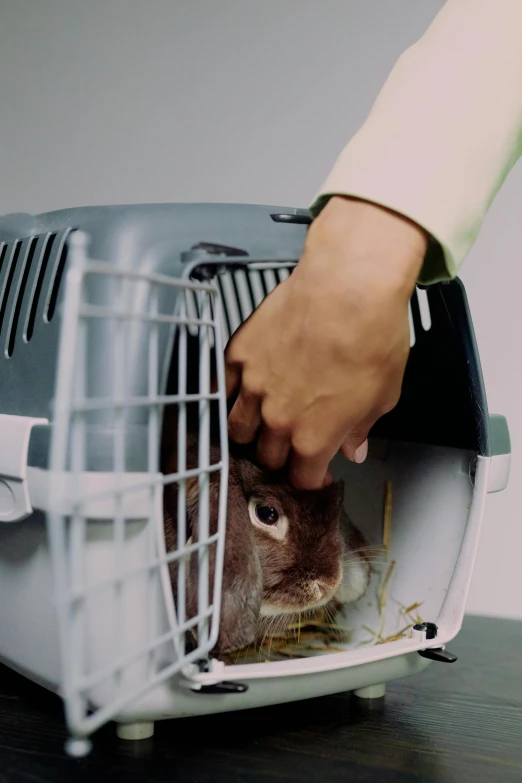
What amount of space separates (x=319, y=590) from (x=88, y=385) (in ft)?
1.64

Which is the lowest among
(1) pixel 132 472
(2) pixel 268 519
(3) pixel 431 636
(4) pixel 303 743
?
(4) pixel 303 743

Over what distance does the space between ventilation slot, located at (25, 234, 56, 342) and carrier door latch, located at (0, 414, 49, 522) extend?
11 centimetres

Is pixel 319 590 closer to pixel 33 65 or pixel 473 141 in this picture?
pixel 473 141

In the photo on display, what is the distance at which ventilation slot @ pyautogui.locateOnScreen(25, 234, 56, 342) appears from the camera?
0.89m

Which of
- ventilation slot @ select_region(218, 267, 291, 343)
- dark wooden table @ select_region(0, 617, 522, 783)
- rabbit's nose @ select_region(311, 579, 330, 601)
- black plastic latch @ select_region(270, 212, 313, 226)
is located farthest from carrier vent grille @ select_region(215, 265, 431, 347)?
dark wooden table @ select_region(0, 617, 522, 783)

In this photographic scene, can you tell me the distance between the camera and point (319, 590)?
111 centimetres

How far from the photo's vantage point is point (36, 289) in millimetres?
908

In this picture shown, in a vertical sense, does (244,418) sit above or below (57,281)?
below

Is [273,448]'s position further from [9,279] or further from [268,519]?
[9,279]

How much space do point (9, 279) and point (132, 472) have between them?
1.17 ft

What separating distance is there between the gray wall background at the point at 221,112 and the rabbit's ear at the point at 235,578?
2.98 ft

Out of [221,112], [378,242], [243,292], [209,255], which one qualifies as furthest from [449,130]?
[221,112]

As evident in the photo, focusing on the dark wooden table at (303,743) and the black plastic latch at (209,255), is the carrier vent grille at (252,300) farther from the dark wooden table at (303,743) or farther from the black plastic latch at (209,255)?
the dark wooden table at (303,743)

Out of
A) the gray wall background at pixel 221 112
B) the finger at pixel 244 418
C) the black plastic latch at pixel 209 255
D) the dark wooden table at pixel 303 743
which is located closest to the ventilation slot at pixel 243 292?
Result: the gray wall background at pixel 221 112
